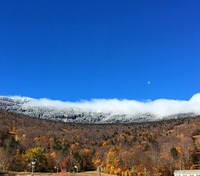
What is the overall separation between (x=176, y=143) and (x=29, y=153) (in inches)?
3705

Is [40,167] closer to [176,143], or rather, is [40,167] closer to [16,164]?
[16,164]


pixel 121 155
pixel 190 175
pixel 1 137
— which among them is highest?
pixel 1 137

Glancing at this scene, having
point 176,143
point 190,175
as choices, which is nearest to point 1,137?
point 176,143

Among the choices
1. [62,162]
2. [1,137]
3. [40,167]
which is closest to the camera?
[40,167]

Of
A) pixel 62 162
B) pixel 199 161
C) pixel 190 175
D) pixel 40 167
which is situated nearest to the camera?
pixel 190 175

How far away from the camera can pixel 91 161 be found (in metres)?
161

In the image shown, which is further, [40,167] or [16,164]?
[40,167]

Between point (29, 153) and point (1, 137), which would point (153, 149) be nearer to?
point (29, 153)

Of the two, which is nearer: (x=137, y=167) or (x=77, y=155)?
(x=137, y=167)

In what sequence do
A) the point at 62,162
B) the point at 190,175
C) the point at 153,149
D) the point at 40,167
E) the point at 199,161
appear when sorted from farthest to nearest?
the point at 153,149
the point at 199,161
the point at 62,162
the point at 40,167
the point at 190,175

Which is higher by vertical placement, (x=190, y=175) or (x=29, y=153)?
(x=29, y=153)

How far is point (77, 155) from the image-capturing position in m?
153

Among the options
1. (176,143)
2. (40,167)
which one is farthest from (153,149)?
(40,167)

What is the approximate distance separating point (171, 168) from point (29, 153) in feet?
208
